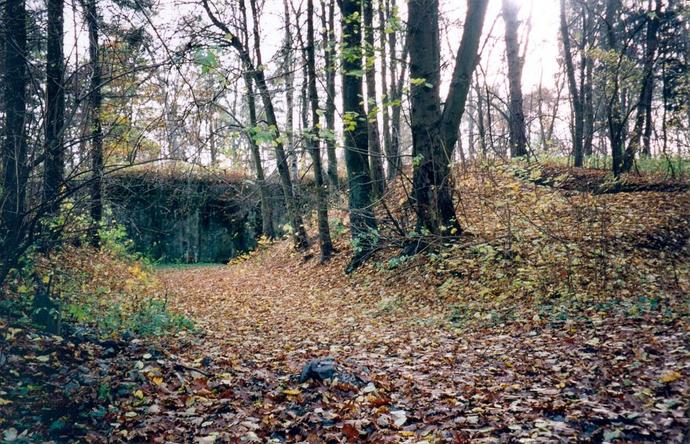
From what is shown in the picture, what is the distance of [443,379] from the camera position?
4.61 meters

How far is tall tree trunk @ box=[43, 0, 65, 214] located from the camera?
14.2 ft

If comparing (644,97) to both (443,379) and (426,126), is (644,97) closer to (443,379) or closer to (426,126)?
(426,126)

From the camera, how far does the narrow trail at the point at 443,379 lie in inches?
138

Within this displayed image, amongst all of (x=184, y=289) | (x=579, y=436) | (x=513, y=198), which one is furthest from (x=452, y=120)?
(x=184, y=289)

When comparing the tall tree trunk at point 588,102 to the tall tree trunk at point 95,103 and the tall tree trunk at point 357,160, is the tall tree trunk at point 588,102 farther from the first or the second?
the tall tree trunk at point 95,103

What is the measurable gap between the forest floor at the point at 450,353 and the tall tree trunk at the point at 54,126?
152 cm

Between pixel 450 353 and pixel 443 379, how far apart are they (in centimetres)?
87

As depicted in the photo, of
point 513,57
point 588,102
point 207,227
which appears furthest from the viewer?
point 207,227

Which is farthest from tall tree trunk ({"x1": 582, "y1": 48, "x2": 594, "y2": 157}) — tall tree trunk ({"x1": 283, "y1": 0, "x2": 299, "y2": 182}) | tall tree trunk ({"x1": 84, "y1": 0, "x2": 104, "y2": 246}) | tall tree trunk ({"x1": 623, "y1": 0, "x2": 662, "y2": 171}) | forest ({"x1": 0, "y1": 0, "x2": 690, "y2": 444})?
tall tree trunk ({"x1": 84, "y1": 0, "x2": 104, "y2": 246})

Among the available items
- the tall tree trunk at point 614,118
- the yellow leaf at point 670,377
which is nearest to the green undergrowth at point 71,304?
the yellow leaf at point 670,377

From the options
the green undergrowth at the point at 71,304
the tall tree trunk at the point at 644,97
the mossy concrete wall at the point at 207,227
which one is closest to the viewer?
the green undergrowth at the point at 71,304

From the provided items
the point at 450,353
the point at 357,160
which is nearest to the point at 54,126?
the point at 450,353

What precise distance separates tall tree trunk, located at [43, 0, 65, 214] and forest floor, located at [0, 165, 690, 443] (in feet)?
4.99

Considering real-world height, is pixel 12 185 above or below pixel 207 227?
above
